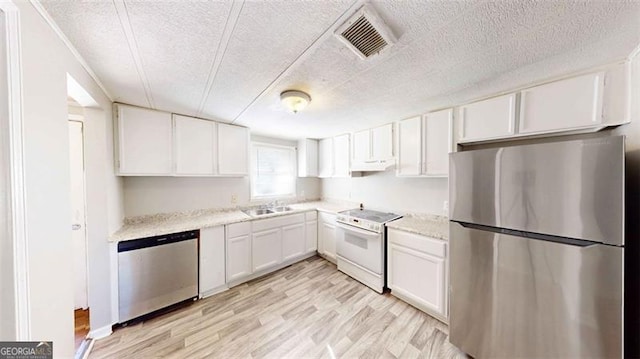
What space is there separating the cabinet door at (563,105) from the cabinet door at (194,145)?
327 cm

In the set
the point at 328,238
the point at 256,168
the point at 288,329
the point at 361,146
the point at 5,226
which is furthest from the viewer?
the point at 256,168

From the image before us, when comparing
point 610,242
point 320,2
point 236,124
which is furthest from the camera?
point 236,124

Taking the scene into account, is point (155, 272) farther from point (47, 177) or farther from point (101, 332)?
point (47, 177)

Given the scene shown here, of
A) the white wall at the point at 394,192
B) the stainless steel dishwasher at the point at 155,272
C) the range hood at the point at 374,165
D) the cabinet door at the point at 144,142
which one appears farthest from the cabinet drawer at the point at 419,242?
the cabinet door at the point at 144,142

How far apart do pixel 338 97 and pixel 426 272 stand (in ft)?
6.47

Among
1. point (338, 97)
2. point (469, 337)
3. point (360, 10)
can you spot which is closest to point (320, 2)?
point (360, 10)

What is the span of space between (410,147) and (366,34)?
5.45 feet

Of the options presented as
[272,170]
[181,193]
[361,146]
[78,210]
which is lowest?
[78,210]

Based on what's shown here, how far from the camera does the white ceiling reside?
91 centimetres

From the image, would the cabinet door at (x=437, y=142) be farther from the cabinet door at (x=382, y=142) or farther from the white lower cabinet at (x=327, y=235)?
the white lower cabinet at (x=327, y=235)

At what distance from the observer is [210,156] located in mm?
2639

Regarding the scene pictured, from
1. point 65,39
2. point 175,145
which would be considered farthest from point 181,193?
point 65,39

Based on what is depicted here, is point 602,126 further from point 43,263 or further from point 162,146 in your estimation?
point 162,146

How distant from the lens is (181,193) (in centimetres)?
270
